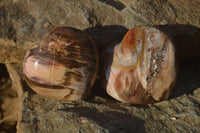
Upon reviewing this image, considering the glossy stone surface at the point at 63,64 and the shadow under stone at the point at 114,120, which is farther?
the glossy stone surface at the point at 63,64

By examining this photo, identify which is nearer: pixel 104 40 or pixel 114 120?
pixel 114 120

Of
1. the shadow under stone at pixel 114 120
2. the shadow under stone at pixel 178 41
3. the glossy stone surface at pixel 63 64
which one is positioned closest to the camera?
the shadow under stone at pixel 114 120

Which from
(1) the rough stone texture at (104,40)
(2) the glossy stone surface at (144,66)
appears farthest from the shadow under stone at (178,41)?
(2) the glossy stone surface at (144,66)

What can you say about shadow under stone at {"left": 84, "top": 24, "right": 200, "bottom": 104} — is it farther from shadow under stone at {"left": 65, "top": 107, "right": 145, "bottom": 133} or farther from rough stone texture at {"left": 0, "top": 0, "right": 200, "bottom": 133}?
shadow under stone at {"left": 65, "top": 107, "right": 145, "bottom": 133}

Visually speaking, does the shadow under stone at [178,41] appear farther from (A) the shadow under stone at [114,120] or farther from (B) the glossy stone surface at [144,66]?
(A) the shadow under stone at [114,120]

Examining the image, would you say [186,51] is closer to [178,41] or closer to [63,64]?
[178,41]

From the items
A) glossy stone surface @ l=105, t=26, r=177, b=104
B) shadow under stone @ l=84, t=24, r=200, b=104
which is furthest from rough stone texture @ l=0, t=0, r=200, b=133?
glossy stone surface @ l=105, t=26, r=177, b=104

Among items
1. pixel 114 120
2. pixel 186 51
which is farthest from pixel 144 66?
pixel 186 51
